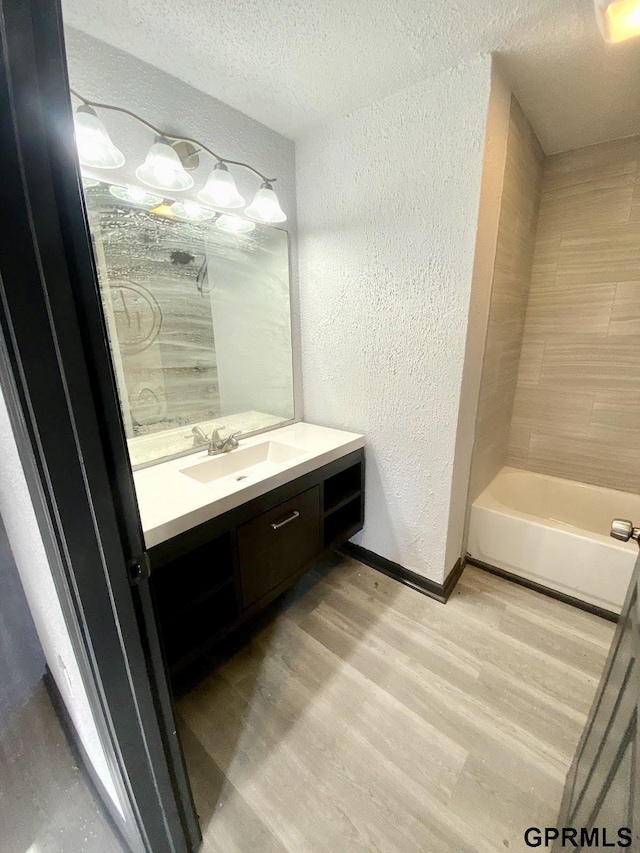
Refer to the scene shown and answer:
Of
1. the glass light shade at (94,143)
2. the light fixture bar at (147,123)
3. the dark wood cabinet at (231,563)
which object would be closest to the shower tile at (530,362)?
the dark wood cabinet at (231,563)

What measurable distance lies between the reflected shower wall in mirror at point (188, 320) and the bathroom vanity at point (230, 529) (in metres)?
0.21

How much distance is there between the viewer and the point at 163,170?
131cm

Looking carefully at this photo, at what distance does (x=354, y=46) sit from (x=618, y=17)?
0.76 m

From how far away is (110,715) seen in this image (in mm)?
708

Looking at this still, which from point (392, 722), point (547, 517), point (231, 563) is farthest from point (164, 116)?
point (547, 517)

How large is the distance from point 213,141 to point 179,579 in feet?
5.99

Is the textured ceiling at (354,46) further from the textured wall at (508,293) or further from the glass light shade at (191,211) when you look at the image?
the glass light shade at (191,211)

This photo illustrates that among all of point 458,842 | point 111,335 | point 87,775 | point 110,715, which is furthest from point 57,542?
point 458,842

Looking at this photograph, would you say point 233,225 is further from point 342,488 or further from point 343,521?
point 343,521

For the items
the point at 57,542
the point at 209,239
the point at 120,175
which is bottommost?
the point at 57,542

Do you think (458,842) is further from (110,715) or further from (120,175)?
(120,175)

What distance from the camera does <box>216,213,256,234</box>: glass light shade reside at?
1623mm

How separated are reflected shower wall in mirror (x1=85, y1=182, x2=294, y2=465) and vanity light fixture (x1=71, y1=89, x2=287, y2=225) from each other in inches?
3.8

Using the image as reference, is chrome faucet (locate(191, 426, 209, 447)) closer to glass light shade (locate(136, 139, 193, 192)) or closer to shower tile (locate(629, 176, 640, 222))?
glass light shade (locate(136, 139, 193, 192))
